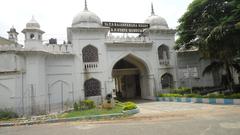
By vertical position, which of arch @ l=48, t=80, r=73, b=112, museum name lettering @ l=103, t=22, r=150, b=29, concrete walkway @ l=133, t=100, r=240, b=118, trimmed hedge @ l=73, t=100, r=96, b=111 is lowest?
concrete walkway @ l=133, t=100, r=240, b=118

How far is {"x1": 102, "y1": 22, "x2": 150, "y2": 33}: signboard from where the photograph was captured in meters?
22.3

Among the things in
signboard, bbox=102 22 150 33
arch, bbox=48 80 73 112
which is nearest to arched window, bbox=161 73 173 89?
signboard, bbox=102 22 150 33

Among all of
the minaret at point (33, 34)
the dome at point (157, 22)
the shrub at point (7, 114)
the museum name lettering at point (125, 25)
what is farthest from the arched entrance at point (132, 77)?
the shrub at point (7, 114)

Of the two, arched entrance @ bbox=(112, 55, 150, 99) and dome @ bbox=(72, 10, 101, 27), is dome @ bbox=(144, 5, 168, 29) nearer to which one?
arched entrance @ bbox=(112, 55, 150, 99)

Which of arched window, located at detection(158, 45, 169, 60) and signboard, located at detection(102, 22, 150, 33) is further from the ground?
signboard, located at detection(102, 22, 150, 33)

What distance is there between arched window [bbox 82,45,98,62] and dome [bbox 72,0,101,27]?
226 cm

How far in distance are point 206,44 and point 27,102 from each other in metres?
14.1

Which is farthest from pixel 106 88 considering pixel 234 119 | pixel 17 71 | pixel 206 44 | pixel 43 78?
pixel 234 119

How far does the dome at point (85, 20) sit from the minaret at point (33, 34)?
4245 mm

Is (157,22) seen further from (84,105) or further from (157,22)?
(84,105)

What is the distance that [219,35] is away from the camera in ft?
48.0

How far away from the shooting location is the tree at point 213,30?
14.7 metres

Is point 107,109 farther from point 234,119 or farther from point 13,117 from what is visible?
point 234,119

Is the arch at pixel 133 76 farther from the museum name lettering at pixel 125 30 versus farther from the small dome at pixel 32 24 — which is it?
the small dome at pixel 32 24
